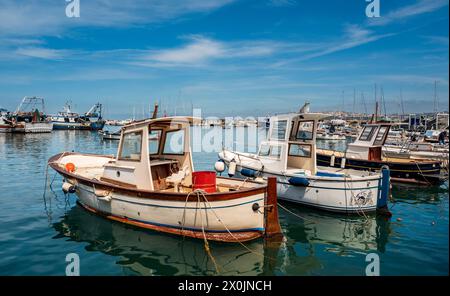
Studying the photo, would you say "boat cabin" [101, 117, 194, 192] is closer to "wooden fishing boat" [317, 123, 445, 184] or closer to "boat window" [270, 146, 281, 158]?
"boat window" [270, 146, 281, 158]

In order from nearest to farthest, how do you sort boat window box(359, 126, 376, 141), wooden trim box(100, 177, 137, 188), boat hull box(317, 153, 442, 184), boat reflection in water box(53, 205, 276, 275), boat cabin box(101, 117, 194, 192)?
boat reflection in water box(53, 205, 276, 275) < boat cabin box(101, 117, 194, 192) < wooden trim box(100, 177, 137, 188) < boat hull box(317, 153, 442, 184) < boat window box(359, 126, 376, 141)

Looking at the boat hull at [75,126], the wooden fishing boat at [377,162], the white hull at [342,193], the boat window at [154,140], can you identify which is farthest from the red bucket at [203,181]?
the boat hull at [75,126]

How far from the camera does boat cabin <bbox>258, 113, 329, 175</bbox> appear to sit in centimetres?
1365

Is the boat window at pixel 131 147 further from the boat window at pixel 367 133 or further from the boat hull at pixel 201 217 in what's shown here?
the boat window at pixel 367 133

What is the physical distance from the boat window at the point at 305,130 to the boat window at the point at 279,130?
80cm

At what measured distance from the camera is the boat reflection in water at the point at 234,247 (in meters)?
7.66

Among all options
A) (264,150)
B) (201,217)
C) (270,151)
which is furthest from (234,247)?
(264,150)

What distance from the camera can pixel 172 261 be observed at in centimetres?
793

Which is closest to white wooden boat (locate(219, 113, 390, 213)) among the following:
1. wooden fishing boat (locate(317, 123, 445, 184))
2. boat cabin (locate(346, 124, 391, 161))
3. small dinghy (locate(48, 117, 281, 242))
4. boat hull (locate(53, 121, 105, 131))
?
small dinghy (locate(48, 117, 281, 242))

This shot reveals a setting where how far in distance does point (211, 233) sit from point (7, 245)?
19.3 ft

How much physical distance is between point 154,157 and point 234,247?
4746 millimetres

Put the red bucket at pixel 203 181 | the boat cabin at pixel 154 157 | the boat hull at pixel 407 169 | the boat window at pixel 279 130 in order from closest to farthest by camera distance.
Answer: the red bucket at pixel 203 181, the boat cabin at pixel 154 157, the boat window at pixel 279 130, the boat hull at pixel 407 169

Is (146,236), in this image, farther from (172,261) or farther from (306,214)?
(306,214)

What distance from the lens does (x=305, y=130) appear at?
14219mm
